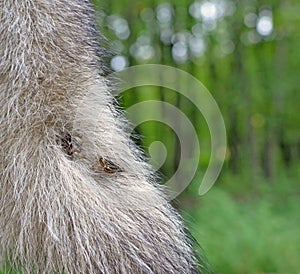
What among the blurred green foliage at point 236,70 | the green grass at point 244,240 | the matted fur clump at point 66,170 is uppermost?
the blurred green foliage at point 236,70

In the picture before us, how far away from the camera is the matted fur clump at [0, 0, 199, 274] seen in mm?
771

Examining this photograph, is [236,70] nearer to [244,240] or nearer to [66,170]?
[244,240]

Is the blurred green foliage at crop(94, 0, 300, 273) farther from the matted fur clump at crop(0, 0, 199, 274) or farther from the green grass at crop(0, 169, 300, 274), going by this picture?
the matted fur clump at crop(0, 0, 199, 274)

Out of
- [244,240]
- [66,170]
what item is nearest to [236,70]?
[244,240]

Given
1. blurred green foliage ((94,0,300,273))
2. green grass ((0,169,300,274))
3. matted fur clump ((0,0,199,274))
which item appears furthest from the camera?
blurred green foliage ((94,0,300,273))

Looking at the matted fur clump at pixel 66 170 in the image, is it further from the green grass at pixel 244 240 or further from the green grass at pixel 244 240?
the green grass at pixel 244 240

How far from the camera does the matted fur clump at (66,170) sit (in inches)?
30.4

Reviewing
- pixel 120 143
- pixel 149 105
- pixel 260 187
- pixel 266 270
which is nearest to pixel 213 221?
pixel 266 270

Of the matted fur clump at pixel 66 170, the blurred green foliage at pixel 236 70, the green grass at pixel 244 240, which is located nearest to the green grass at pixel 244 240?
the green grass at pixel 244 240

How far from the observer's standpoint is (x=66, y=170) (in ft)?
2.59

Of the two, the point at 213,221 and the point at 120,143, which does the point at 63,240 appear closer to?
the point at 120,143

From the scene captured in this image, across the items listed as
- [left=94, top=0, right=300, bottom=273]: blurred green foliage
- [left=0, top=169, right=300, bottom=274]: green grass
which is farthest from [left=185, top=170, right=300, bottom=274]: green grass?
[left=94, top=0, right=300, bottom=273]: blurred green foliage

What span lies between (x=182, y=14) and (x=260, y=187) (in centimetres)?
268

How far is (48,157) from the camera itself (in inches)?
31.0
